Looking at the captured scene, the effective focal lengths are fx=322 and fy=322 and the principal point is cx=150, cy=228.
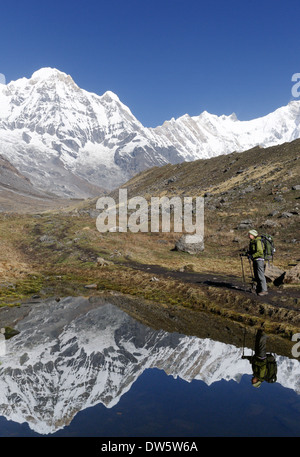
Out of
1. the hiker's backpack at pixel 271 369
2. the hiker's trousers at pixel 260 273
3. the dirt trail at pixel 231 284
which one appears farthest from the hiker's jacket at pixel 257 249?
the hiker's backpack at pixel 271 369

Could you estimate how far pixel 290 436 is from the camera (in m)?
6.30

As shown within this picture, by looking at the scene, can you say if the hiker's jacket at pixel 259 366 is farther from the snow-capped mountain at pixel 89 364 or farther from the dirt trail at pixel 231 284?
the dirt trail at pixel 231 284

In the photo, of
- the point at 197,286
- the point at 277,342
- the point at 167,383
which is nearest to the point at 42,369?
the point at 167,383

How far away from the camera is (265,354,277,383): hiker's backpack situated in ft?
27.9

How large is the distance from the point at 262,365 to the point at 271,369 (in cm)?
30

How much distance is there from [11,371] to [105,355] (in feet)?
9.16

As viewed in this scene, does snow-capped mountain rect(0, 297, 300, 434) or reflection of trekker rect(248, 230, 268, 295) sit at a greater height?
reflection of trekker rect(248, 230, 268, 295)

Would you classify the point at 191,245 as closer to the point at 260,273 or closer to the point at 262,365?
the point at 260,273

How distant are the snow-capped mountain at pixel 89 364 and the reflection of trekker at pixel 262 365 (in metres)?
0.19

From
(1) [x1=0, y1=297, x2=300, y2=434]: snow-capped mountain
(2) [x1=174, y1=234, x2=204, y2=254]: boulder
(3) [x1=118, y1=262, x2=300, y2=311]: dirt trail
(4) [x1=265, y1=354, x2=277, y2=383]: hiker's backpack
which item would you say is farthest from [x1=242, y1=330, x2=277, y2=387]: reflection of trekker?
(2) [x1=174, y1=234, x2=204, y2=254]: boulder

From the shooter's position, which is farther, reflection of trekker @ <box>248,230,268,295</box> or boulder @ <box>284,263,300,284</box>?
boulder @ <box>284,263,300,284</box>

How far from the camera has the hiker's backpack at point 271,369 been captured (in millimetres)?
8508

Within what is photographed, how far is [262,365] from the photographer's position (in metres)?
9.18

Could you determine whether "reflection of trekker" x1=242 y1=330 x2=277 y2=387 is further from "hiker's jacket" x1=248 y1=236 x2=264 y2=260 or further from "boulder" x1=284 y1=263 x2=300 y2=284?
"boulder" x1=284 y1=263 x2=300 y2=284
